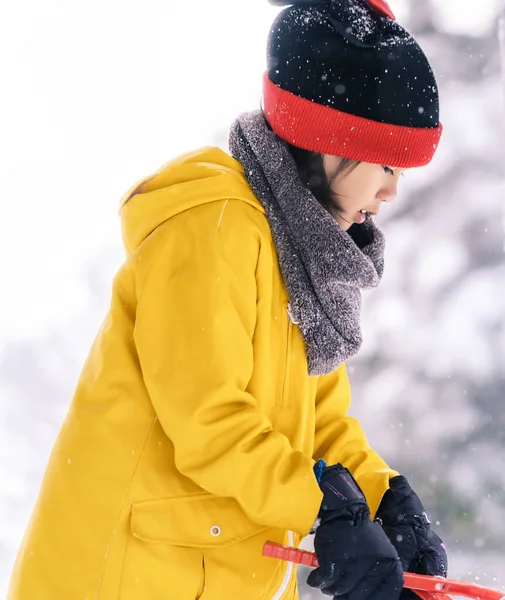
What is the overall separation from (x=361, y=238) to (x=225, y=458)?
49cm

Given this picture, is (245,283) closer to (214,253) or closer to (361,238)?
(214,253)

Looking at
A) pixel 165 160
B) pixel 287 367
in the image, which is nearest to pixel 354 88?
pixel 287 367

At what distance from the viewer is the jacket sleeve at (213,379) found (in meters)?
0.94

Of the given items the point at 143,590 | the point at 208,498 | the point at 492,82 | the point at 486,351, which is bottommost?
the point at 486,351

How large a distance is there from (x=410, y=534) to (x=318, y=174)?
1.76 ft

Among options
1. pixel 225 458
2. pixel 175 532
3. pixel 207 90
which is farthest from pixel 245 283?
pixel 207 90

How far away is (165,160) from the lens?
2.11m

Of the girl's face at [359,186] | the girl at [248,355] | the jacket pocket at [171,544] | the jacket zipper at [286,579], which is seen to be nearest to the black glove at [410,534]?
the girl at [248,355]

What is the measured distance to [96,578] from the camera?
0.99 m

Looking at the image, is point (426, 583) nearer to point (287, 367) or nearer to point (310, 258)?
point (287, 367)

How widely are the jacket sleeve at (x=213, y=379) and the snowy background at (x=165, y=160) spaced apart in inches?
43.7

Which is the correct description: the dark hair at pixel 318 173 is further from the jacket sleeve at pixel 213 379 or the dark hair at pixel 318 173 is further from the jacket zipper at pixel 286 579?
the jacket zipper at pixel 286 579

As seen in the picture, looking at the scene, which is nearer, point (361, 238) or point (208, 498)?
point (208, 498)

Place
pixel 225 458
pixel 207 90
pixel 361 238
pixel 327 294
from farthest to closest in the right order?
pixel 207 90 → pixel 361 238 → pixel 327 294 → pixel 225 458
